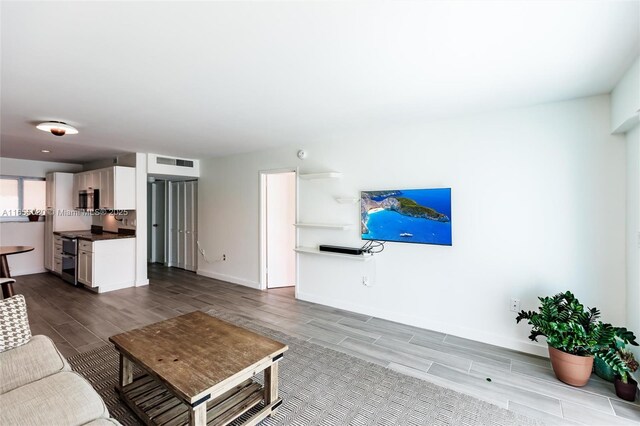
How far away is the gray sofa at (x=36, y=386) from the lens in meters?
1.37

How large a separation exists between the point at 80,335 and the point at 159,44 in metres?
3.24

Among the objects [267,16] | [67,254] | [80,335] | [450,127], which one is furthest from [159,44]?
[67,254]

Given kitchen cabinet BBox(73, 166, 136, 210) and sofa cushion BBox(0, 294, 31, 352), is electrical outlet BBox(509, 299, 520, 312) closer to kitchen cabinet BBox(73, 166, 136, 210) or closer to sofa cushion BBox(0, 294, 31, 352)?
sofa cushion BBox(0, 294, 31, 352)

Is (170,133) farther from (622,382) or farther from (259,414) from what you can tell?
(622,382)


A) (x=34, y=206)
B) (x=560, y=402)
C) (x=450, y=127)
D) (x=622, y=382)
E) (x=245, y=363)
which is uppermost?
(x=450, y=127)

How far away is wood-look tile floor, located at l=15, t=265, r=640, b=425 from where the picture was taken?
2.20 m

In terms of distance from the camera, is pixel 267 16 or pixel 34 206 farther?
pixel 34 206

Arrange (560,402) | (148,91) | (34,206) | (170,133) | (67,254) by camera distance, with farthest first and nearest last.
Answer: (34,206), (67,254), (170,133), (148,91), (560,402)

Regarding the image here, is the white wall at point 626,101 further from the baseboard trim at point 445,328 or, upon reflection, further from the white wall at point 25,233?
the white wall at point 25,233

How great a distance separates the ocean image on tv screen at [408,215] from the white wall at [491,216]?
0.11 m

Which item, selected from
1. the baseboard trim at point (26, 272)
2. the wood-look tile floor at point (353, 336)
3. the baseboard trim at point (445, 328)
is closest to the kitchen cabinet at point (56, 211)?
the baseboard trim at point (26, 272)

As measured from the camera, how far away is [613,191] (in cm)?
256

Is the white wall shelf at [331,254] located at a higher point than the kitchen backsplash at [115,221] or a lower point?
lower

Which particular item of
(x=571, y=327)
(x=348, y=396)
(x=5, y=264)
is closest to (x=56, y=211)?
(x=5, y=264)
